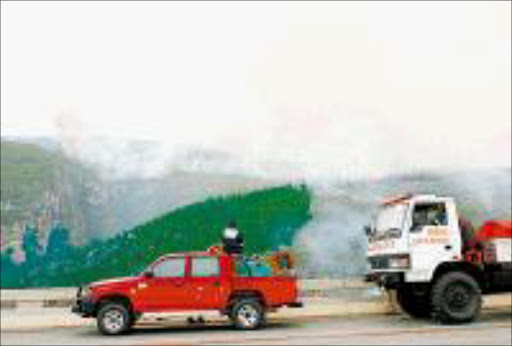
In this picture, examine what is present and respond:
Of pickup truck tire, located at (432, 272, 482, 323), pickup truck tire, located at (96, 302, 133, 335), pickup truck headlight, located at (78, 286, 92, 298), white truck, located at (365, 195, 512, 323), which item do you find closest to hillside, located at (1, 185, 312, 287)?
pickup truck headlight, located at (78, 286, 92, 298)

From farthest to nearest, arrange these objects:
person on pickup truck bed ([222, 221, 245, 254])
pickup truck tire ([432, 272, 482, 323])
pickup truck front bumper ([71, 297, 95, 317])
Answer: person on pickup truck bed ([222, 221, 245, 254]) → pickup truck tire ([432, 272, 482, 323]) → pickup truck front bumper ([71, 297, 95, 317])

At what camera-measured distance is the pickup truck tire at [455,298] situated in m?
17.4

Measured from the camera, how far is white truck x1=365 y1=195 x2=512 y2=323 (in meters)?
17.6

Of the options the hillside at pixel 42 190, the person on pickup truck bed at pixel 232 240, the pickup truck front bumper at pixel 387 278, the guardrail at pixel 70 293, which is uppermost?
the hillside at pixel 42 190

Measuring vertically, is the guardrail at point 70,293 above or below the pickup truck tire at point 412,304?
above

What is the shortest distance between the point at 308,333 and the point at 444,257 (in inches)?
146

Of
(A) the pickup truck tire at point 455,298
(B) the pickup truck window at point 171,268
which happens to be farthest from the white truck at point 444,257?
(B) the pickup truck window at point 171,268

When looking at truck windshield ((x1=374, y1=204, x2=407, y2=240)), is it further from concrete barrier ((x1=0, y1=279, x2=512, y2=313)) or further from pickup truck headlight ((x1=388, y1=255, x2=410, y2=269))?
concrete barrier ((x1=0, y1=279, x2=512, y2=313))

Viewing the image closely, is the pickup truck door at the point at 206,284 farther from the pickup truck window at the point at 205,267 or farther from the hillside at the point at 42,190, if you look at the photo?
the hillside at the point at 42,190

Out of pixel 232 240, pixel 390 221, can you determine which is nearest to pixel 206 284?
pixel 390 221

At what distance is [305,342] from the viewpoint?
47.3 ft

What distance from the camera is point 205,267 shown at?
1739cm

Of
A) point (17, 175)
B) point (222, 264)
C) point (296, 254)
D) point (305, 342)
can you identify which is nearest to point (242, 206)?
point (296, 254)

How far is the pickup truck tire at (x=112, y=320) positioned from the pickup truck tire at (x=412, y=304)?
6561 mm
